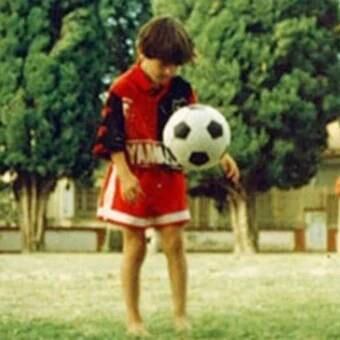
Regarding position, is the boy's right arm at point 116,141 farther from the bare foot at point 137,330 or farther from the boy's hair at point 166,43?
the bare foot at point 137,330

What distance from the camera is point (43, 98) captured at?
27.3 metres

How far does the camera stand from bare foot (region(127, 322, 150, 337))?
5506mm

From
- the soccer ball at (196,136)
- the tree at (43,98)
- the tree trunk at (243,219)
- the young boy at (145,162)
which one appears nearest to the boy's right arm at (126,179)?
the young boy at (145,162)

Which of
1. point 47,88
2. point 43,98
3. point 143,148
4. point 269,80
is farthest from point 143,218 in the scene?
point 47,88

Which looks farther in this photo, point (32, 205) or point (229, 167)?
point (32, 205)

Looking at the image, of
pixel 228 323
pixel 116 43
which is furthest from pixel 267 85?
pixel 228 323

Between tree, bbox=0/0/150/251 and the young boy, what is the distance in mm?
21620

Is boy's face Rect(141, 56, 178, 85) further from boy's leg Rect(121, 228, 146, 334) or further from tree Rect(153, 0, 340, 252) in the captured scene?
tree Rect(153, 0, 340, 252)

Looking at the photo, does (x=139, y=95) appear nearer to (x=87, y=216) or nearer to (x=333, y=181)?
(x=87, y=216)

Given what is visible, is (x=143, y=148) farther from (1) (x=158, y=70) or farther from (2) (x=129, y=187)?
(1) (x=158, y=70)

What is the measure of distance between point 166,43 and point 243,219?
22127 mm

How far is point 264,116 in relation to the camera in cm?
2648

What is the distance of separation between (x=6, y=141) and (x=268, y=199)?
30.3 ft

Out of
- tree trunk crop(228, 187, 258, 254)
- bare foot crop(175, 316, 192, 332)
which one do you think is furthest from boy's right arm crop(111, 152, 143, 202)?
tree trunk crop(228, 187, 258, 254)
